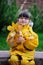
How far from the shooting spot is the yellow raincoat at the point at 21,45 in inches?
258

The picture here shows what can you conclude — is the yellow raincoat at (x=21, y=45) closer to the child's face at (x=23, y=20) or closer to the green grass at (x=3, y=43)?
the child's face at (x=23, y=20)

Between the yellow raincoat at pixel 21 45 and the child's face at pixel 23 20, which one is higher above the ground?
the child's face at pixel 23 20

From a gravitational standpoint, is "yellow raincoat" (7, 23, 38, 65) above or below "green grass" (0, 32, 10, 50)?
above

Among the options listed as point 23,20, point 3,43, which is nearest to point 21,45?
point 23,20

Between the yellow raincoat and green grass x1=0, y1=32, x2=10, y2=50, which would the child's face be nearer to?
the yellow raincoat

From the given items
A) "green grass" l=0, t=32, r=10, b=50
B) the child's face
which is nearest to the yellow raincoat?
the child's face

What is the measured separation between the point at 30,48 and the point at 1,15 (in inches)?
145

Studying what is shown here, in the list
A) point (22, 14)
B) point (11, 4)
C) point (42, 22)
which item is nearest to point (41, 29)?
point (42, 22)

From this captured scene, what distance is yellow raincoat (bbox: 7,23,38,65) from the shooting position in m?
6.55

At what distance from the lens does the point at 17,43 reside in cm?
659

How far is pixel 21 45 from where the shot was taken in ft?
21.6

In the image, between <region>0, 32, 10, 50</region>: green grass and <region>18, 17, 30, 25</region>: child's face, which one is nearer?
<region>18, 17, 30, 25</region>: child's face

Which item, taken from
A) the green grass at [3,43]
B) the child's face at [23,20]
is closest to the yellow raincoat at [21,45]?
the child's face at [23,20]

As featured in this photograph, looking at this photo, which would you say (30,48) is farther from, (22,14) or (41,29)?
(41,29)
